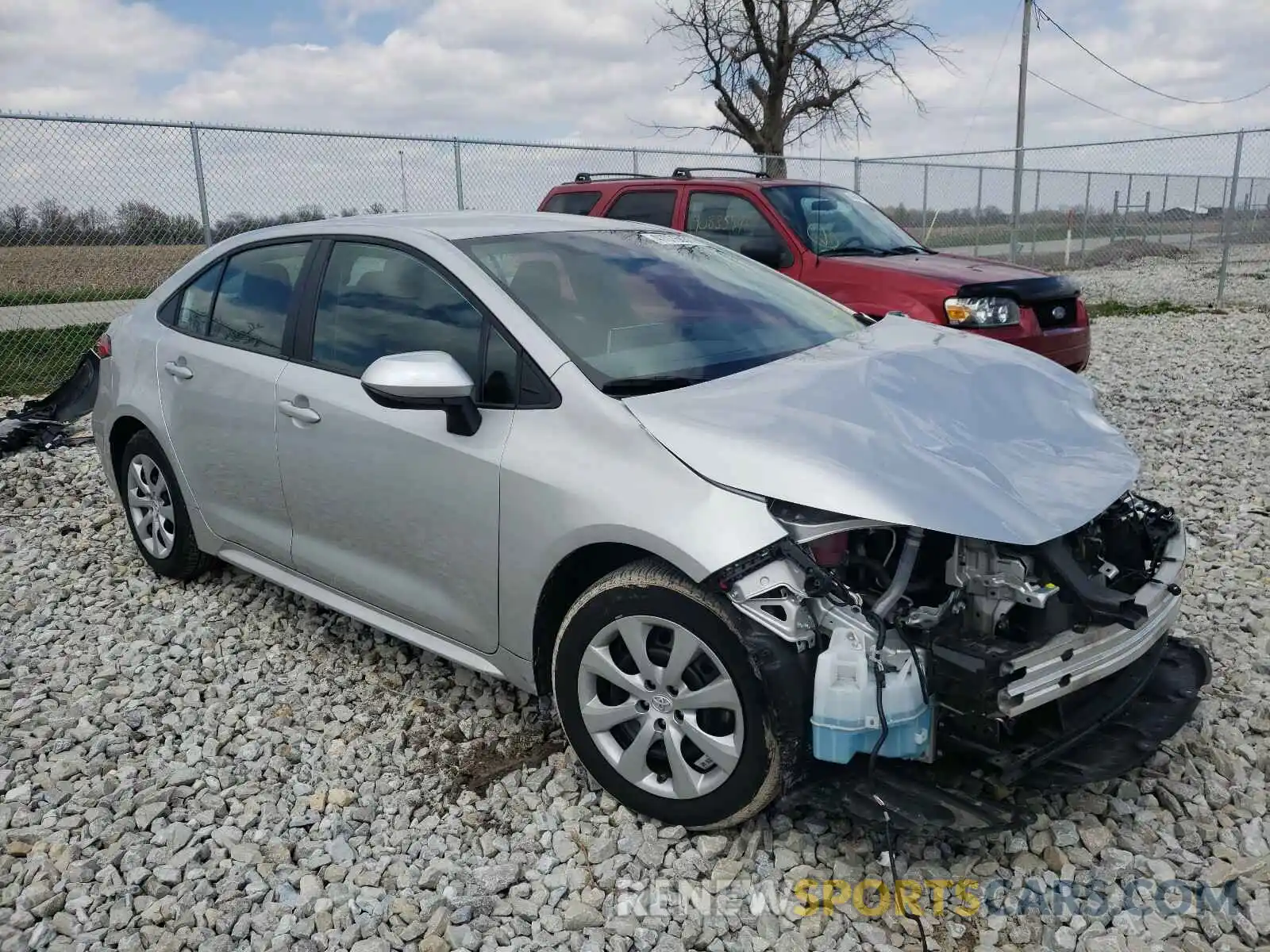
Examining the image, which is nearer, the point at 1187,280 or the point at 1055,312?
the point at 1055,312

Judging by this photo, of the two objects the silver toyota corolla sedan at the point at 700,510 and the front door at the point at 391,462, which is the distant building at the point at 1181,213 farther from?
the front door at the point at 391,462

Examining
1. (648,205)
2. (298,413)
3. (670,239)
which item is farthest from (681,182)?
(298,413)

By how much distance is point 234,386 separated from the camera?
391cm

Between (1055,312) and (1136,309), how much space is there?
847cm

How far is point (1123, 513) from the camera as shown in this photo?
9.80 ft

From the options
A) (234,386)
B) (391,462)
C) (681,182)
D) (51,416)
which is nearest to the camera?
(391,462)

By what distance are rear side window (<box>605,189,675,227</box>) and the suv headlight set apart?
2325 millimetres

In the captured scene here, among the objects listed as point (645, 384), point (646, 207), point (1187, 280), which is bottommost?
point (1187, 280)

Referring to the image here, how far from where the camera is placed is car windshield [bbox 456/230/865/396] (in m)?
3.06

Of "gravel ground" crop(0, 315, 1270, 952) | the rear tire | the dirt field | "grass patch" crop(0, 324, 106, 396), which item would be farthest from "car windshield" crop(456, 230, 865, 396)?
"grass patch" crop(0, 324, 106, 396)

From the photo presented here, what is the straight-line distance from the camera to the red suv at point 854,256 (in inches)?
262

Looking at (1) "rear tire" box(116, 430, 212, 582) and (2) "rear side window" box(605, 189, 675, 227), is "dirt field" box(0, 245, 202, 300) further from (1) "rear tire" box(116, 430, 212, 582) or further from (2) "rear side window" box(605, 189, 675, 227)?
(1) "rear tire" box(116, 430, 212, 582)

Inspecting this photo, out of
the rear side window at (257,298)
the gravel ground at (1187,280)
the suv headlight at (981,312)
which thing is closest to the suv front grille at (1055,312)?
the suv headlight at (981,312)

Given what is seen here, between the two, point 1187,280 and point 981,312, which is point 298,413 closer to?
point 981,312
